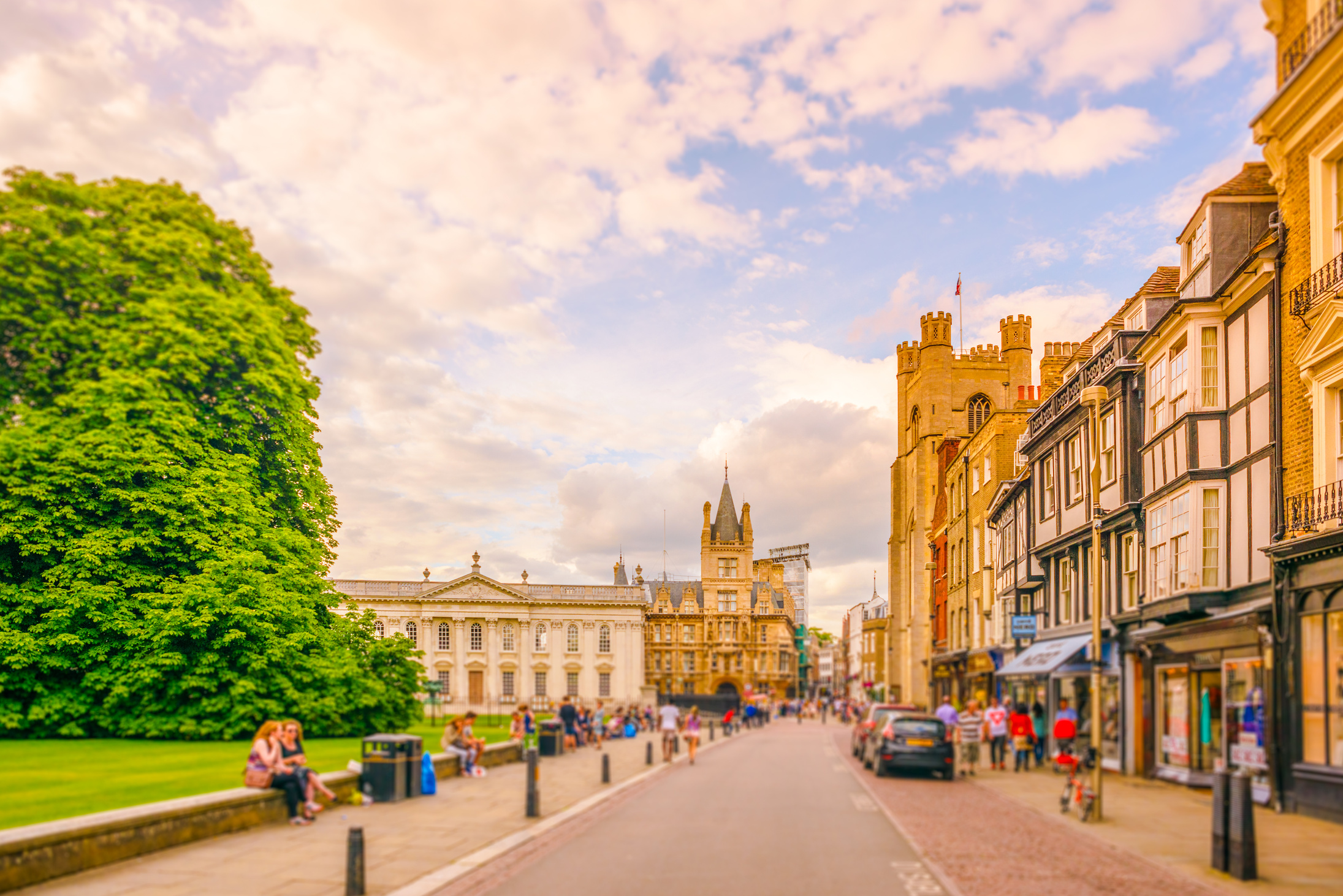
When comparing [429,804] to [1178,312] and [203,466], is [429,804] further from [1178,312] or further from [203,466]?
[1178,312]

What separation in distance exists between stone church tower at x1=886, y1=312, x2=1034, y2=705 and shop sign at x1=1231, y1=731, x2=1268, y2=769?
57.4m

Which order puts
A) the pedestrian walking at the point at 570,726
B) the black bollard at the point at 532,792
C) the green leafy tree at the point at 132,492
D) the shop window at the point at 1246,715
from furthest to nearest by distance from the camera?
the pedestrian walking at the point at 570,726, the green leafy tree at the point at 132,492, the shop window at the point at 1246,715, the black bollard at the point at 532,792

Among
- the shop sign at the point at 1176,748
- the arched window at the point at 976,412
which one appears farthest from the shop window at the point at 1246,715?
the arched window at the point at 976,412

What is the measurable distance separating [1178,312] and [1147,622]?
7.06 m

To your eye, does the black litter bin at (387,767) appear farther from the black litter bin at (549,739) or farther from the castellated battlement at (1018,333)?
the castellated battlement at (1018,333)

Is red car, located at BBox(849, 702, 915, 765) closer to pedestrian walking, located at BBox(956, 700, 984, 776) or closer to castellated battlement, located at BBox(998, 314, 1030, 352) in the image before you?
pedestrian walking, located at BBox(956, 700, 984, 776)

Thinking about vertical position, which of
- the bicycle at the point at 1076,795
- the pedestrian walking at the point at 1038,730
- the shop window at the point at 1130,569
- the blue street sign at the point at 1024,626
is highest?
the shop window at the point at 1130,569

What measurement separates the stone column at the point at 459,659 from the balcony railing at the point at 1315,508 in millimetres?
90494

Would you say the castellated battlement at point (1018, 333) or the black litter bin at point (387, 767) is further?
the castellated battlement at point (1018, 333)

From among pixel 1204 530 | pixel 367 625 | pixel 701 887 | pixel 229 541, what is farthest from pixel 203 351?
pixel 1204 530

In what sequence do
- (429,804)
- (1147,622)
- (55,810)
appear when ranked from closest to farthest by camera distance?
1. (55,810)
2. (429,804)
3. (1147,622)

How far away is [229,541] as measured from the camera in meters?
26.5

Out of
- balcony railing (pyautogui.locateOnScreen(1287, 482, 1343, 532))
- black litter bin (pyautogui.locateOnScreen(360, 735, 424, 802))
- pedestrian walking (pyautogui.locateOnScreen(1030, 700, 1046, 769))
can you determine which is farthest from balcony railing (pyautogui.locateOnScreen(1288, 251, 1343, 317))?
black litter bin (pyautogui.locateOnScreen(360, 735, 424, 802))

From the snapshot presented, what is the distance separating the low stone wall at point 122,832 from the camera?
9.84m
